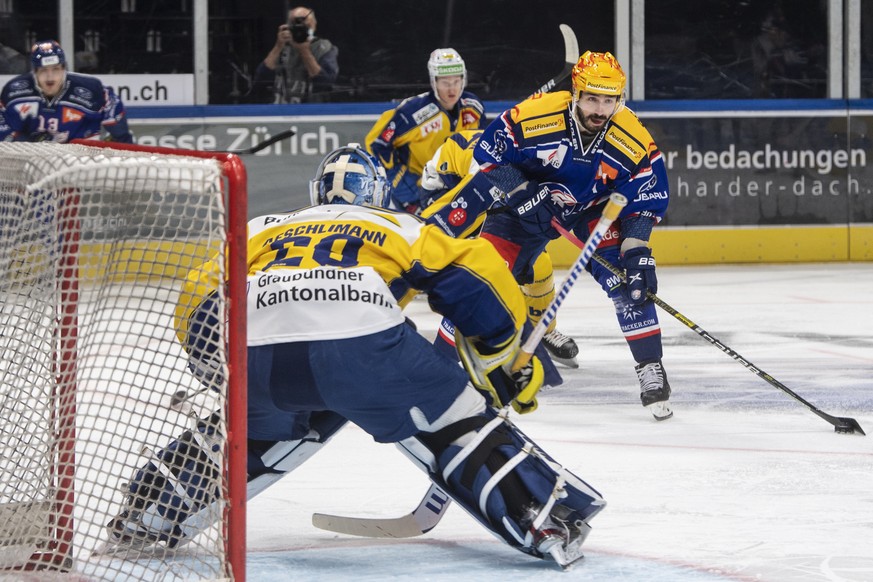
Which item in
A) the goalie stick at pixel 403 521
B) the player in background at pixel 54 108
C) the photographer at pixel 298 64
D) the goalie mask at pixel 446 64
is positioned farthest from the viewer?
the photographer at pixel 298 64

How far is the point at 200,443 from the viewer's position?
8.09 ft

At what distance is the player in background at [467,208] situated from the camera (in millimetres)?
4441

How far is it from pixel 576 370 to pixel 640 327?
82cm

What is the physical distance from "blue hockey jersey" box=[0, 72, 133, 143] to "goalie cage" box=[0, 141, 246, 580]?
3961 mm

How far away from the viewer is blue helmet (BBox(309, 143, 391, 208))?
2.69m

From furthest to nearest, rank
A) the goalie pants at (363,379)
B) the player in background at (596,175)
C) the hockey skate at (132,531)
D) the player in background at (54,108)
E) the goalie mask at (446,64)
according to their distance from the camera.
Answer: the player in background at (54,108)
the goalie mask at (446,64)
the player in background at (596,175)
the hockey skate at (132,531)
the goalie pants at (363,379)

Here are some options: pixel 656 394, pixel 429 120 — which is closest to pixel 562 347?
pixel 656 394

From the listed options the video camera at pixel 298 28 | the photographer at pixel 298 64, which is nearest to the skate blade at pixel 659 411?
the photographer at pixel 298 64

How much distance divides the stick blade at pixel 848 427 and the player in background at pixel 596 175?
1.60ft

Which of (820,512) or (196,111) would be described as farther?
(196,111)

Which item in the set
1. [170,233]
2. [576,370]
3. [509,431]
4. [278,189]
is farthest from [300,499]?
[278,189]

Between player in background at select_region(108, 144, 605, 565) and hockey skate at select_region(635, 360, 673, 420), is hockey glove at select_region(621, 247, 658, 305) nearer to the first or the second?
hockey skate at select_region(635, 360, 673, 420)

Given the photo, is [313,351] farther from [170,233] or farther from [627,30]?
[627,30]

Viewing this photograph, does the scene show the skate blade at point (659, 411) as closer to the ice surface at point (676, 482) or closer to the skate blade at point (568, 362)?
the ice surface at point (676, 482)
